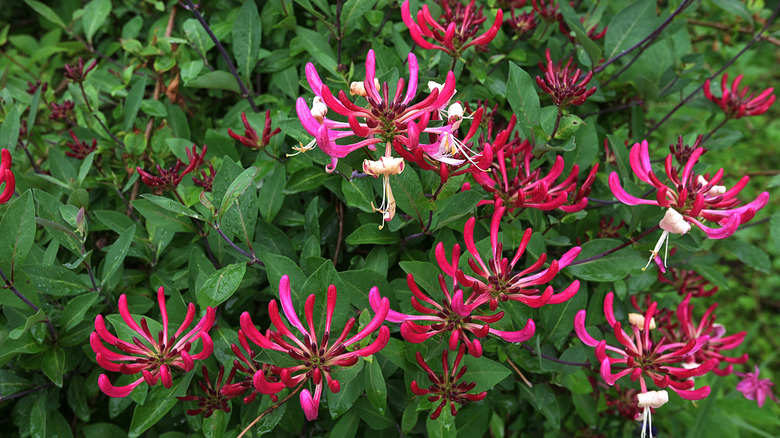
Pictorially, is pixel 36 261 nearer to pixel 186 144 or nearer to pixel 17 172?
pixel 17 172

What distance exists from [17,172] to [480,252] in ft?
3.95

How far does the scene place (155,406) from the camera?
3.47 ft

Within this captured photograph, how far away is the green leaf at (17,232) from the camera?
109cm

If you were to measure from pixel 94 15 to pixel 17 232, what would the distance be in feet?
3.04

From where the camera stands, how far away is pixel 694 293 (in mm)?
1599

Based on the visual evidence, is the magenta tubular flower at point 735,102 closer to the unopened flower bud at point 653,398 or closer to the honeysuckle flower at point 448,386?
the unopened flower bud at point 653,398

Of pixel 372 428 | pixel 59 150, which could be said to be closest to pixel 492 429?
pixel 372 428

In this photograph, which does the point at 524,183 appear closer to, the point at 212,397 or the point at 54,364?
the point at 212,397

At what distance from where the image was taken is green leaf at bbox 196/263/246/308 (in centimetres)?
104

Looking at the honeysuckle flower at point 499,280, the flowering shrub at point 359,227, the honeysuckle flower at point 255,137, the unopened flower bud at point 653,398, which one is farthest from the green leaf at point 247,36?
the unopened flower bud at point 653,398

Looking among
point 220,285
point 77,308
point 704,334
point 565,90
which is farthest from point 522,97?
point 77,308

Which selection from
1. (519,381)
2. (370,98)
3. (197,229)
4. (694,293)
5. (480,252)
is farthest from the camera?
(694,293)

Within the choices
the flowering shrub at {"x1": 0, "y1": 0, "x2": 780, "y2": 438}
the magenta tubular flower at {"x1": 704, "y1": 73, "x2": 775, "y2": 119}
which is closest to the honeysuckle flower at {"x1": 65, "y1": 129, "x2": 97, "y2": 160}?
the flowering shrub at {"x1": 0, "y1": 0, "x2": 780, "y2": 438}

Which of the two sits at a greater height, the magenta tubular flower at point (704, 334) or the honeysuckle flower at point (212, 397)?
the honeysuckle flower at point (212, 397)
